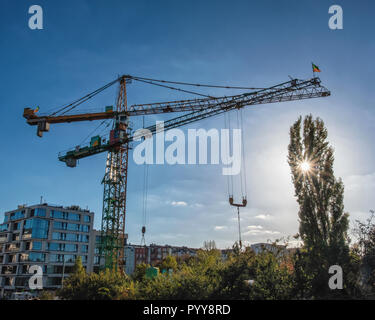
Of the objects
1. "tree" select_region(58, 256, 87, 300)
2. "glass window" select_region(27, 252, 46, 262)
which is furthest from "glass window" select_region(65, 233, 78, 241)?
"tree" select_region(58, 256, 87, 300)

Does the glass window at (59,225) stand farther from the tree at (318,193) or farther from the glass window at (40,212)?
the tree at (318,193)

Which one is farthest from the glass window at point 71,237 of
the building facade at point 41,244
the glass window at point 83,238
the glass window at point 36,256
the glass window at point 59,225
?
the glass window at point 36,256

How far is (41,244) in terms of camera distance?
231 ft

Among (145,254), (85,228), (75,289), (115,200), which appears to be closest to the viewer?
(75,289)

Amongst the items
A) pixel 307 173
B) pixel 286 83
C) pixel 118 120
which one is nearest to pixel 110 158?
pixel 118 120

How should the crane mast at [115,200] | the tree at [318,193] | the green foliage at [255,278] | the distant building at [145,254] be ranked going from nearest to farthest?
1. the green foliage at [255,278]
2. the tree at [318,193]
3. the crane mast at [115,200]
4. the distant building at [145,254]

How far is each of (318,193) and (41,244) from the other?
66195 mm

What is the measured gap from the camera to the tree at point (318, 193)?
66.0 feet

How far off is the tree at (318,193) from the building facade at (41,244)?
199 feet

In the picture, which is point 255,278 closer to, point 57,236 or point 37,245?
point 37,245

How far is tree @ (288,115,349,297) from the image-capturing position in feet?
66.0

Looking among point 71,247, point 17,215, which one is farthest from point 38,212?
point 71,247
